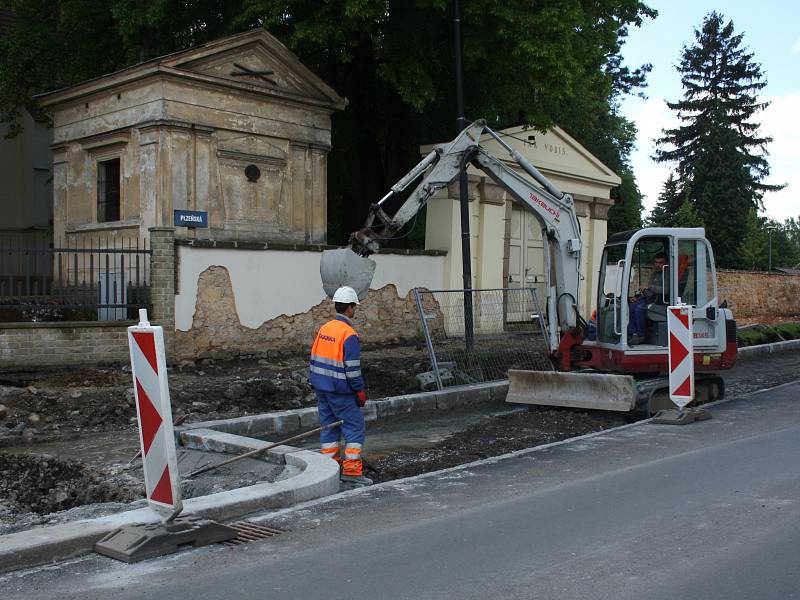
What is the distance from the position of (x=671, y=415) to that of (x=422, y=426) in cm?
313

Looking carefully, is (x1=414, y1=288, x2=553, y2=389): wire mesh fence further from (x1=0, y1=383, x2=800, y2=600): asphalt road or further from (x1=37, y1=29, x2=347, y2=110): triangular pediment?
(x1=37, y1=29, x2=347, y2=110): triangular pediment

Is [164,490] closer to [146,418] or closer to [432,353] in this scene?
[146,418]

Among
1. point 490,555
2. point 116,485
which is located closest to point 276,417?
point 116,485

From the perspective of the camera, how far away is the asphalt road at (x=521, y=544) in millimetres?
4949

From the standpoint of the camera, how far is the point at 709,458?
335 inches

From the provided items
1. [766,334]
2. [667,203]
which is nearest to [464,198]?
[766,334]

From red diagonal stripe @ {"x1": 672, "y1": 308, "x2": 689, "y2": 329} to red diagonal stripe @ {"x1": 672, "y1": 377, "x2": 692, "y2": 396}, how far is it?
2.29ft

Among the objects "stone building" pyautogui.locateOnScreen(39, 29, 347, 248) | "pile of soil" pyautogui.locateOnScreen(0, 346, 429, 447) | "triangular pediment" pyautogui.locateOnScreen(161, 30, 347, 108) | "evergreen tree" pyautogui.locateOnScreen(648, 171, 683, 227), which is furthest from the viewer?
"evergreen tree" pyautogui.locateOnScreen(648, 171, 683, 227)

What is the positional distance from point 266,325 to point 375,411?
5636 mm

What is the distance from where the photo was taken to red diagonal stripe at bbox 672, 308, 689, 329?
36.1ft

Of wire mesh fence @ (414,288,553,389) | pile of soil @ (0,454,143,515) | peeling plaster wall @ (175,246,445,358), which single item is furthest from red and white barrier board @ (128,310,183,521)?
peeling plaster wall @ (175,246,445,358)

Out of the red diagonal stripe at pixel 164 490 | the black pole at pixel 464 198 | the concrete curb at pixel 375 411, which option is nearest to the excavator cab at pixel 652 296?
the concrete curb at pixel 375 411

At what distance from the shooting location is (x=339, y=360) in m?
7.74

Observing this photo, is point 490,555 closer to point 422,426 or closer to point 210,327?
point 422,426
